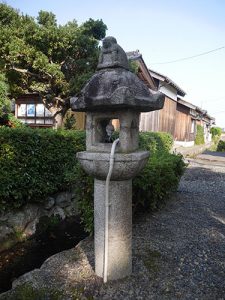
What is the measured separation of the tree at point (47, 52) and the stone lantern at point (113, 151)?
902cm

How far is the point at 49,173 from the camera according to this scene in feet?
21.9

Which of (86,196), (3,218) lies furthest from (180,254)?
(3,218)

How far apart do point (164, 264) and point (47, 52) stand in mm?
→ 10851

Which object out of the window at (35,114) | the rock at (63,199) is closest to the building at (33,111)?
the window at (35,114)

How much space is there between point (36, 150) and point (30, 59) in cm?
700

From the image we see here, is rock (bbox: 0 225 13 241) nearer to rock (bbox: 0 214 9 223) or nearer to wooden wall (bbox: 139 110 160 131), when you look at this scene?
rock (bbox: 0 214 9 223)

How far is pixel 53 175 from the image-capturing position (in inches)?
267

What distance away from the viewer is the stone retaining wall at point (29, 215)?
18.9 ft

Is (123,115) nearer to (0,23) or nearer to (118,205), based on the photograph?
(118,205)

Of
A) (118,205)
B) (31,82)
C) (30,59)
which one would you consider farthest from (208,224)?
(31,82)

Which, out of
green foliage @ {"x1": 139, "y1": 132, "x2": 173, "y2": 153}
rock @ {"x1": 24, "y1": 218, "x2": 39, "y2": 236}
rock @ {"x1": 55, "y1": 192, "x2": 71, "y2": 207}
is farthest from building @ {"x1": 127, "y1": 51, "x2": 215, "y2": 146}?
rock @ {"x1": 24, "y1": 218, "x2": 39, "y2": 236}

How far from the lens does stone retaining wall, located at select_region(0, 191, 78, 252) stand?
577 centimetres

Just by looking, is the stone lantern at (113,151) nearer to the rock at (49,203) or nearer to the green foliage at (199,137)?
the rock at (49,203)

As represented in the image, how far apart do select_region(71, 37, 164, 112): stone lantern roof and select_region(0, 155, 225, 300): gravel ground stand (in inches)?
87.4
